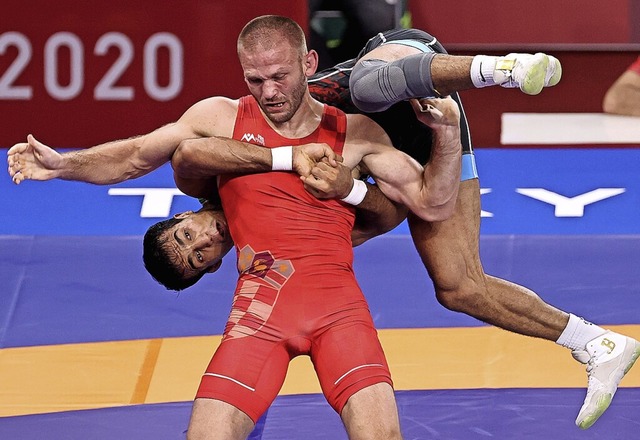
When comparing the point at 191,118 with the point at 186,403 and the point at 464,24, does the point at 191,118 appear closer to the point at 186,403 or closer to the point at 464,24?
the point at 186,403

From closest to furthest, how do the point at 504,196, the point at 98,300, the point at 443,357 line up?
the point at 443,357 < the point at 98,300 < the point at 504,196

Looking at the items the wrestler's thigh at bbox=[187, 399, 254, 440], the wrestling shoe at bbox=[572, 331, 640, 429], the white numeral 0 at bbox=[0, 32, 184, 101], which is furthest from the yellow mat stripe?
the white numeral 0 at bbox=[0, 32, 184, 101]

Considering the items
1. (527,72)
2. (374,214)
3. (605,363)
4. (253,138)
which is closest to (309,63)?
(253,138)

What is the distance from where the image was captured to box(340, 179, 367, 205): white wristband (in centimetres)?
466

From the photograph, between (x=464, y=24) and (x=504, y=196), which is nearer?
(x=504, y=196)

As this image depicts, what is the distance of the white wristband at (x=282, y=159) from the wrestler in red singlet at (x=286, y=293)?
0.17 feet

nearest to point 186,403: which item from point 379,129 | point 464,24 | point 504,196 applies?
point 379,129

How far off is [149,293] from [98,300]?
0.92ft

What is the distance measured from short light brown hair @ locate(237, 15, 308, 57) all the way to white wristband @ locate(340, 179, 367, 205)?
0.52 metres

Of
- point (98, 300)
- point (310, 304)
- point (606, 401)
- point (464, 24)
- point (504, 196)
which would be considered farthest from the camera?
point (464, 24)

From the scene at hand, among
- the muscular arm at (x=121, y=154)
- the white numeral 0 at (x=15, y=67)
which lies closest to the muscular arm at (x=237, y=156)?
the muscular arm at (x=121, y=154)

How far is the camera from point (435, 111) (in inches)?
Answer: 179

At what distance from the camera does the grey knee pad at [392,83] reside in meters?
4.29

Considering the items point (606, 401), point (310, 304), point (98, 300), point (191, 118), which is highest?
point (191, 118)
